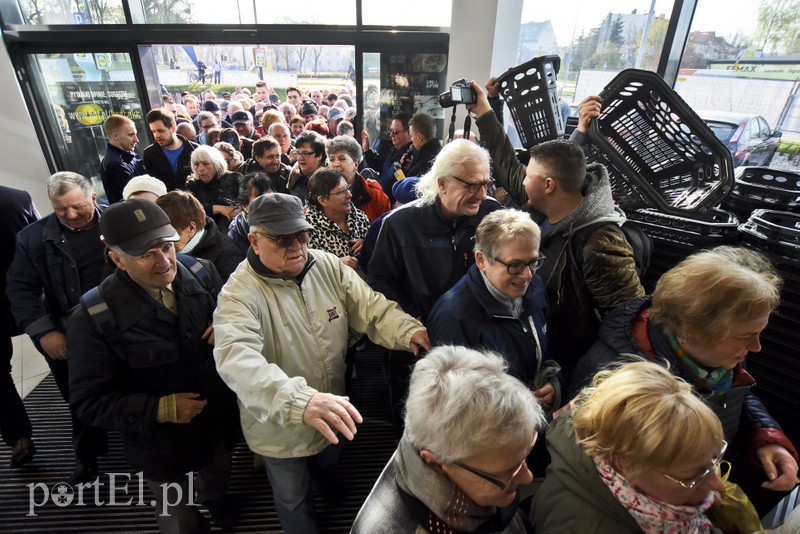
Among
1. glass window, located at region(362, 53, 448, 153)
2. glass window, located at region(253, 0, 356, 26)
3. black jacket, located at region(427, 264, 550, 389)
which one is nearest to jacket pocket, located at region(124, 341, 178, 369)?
black jacket, located at region(427, 264, 550, 389)

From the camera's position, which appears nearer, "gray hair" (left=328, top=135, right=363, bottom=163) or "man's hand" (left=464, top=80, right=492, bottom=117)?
"man's hand" (left=464, top=80, right=492, bottom=117)

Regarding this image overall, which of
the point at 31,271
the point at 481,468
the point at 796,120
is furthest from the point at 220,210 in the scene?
the point at 796,120

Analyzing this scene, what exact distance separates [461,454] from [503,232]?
0.85 metres

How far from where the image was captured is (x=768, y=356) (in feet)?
5.49

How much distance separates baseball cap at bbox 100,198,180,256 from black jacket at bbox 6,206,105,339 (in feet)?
3.03

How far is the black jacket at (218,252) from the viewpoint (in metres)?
2.22

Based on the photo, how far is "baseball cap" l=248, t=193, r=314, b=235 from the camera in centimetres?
155

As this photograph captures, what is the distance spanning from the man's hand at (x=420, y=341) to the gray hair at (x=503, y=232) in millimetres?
430

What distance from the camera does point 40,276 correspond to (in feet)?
7.19

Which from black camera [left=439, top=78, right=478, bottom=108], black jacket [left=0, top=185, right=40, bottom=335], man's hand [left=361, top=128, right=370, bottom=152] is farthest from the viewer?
man's hand [left=361, top=128, right=370, bottom=152]

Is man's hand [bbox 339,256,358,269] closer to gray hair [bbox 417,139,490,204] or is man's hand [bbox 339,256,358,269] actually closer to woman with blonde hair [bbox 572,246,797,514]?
gray hair [bbox 417,139,490,204]

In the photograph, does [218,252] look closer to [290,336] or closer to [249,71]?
[290,336]

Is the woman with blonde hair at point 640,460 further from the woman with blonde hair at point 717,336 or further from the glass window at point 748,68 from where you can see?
the glass window at point 748,68

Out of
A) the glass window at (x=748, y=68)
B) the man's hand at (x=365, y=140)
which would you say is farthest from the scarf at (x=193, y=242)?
the glass window at (x=748, y=68)
